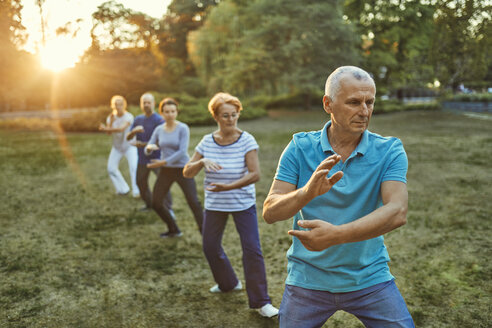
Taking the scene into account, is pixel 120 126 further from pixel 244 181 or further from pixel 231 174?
pixel 244 181

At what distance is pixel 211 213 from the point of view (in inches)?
167

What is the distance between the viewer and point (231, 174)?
13.7 ft

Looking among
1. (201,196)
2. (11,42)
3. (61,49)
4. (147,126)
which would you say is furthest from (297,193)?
(61,49)

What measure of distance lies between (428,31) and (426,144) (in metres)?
25.6

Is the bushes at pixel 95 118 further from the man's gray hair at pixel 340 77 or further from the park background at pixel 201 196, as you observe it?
the man's gray hair at pixel 340 77

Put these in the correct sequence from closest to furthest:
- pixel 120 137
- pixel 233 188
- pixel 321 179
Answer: pixel 321 179, pixel 233 188, pixel 120 137

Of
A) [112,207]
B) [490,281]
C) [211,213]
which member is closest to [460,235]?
[490,281]

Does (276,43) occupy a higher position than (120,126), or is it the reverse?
(276,43)

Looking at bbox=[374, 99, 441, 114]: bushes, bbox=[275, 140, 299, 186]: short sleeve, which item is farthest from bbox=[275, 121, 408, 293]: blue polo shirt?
bbox=[374, 99, 441, 114]: bushes

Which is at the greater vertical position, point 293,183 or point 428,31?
point 428,31

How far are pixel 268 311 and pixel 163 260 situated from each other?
2.07 metres

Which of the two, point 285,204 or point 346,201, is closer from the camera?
point 285,204

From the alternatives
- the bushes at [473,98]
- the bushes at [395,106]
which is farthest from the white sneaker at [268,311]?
the bushes at [473,98]

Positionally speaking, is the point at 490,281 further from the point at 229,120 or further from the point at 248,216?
the point at 229,120
